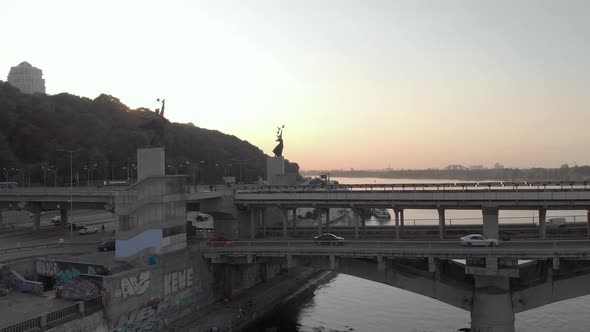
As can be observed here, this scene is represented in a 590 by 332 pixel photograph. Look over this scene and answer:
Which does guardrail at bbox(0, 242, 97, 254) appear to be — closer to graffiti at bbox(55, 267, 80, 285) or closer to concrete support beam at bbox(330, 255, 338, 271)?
graffiti at bbox(55, 267, 80, 285)

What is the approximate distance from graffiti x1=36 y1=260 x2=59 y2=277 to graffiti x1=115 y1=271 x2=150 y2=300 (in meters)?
8.66

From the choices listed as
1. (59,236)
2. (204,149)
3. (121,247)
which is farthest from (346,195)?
(204,149)

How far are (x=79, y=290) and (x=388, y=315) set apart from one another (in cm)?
3441

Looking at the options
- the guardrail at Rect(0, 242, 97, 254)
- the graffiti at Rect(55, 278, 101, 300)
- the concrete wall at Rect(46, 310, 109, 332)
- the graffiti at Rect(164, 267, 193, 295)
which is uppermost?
the guardrail at Rect(0, 242, 97, 254)

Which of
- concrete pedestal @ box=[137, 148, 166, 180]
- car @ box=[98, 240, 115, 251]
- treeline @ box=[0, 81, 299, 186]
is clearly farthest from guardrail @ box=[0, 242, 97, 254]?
treeline @ box=[0, 81, 299, 186]

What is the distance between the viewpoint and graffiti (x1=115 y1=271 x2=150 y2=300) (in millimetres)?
39050

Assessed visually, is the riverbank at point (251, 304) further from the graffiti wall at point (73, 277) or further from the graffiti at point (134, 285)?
the graffiti wall at point (73, 277)

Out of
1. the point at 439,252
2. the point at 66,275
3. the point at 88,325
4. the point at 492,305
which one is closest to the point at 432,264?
the point at 439,252

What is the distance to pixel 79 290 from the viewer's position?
38.8 metres

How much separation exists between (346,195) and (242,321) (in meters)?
18.1

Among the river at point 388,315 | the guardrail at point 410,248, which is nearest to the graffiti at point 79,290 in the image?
the guardrail at point 410,248

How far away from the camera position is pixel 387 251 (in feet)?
144

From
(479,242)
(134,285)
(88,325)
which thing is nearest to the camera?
(88,325)

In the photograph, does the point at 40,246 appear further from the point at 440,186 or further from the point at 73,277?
the point at 440,186
